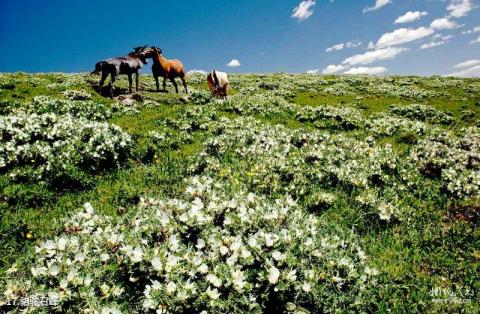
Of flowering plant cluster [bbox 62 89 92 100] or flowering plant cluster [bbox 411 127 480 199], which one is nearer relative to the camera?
flowering plant cluster [bbox 411 127 480 199]

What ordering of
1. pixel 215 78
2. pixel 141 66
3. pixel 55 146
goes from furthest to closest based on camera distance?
pixel 215 78, pixel 141 66, pixel 55 146

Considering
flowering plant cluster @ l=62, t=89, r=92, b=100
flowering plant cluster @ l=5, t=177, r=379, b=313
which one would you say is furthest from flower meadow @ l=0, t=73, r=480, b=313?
flowering plant cluster @ l=62, t=89, r=92, b=100

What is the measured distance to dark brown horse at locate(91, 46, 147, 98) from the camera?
19.2 m

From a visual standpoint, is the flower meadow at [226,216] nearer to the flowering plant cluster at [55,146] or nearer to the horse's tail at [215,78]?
the flowering plant cluster at [55,146]

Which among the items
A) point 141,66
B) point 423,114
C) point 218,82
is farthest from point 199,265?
point 423,114

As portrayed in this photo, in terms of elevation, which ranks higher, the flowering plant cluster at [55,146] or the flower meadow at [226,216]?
the flowering plant cluster at [55,146]

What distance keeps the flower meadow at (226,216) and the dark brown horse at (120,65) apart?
4.25m

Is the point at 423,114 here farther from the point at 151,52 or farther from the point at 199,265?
the point at 199,265

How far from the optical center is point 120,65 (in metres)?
19.6

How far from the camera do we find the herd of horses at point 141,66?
63.7ft

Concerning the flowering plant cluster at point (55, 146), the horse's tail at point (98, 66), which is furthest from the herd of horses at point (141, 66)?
the flowering plant cluster at point (55, 146)

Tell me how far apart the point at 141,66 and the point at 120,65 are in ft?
5.23

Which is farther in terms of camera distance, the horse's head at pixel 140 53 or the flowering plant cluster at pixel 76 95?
the horse's head at pixel 140 53

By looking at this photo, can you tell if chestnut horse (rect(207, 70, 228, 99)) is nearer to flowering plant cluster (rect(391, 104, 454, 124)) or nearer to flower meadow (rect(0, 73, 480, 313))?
flower meadow (rect(0, 73, 480, 313))
